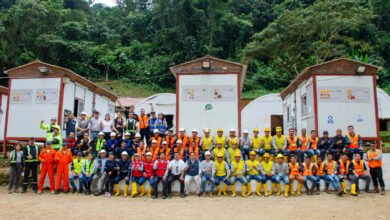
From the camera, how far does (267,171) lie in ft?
28.9

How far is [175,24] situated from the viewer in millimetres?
35719

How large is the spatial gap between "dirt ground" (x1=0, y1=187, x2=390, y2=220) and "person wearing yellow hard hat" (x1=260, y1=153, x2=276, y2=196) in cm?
50

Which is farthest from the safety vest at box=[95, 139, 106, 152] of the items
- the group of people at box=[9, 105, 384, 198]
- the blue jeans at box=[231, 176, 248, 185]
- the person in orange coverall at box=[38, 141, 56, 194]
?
the blue jeans at box=[231, 176, 248, 185]

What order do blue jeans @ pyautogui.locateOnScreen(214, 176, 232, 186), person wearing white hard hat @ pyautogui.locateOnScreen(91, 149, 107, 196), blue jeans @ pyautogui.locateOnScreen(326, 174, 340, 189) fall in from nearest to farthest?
1. blue jeans @ pyautogui.locateOnScreen(326, 174, 340, 189)
2. blue jeans @ pyautogui.locateOnScreen(214, 176, 232, 186)
3. person wearing white hard hat @ pyautogui.locateOnScreen(91, 149, 107, 196)

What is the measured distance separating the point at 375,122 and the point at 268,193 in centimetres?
531

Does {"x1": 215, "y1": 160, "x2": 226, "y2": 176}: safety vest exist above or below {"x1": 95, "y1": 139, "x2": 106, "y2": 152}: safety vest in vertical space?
below

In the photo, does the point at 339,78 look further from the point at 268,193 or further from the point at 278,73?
the point at 278,73

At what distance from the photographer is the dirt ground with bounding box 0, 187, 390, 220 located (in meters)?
6.56

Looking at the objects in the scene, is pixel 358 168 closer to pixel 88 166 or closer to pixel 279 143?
pixel 279 143

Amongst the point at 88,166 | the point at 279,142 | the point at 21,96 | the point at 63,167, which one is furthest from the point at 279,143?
the point at 21,96

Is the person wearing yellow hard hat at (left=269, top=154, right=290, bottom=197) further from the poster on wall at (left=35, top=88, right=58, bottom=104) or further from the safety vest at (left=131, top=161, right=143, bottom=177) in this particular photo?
the poster on wall at (left=35, top=88, right=58, bottom=104)

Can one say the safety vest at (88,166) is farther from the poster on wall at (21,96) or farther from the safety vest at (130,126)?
the poster on wall at (21,96)

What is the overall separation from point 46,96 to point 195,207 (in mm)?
8129

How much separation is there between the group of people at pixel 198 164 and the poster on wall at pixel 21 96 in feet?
9.53
